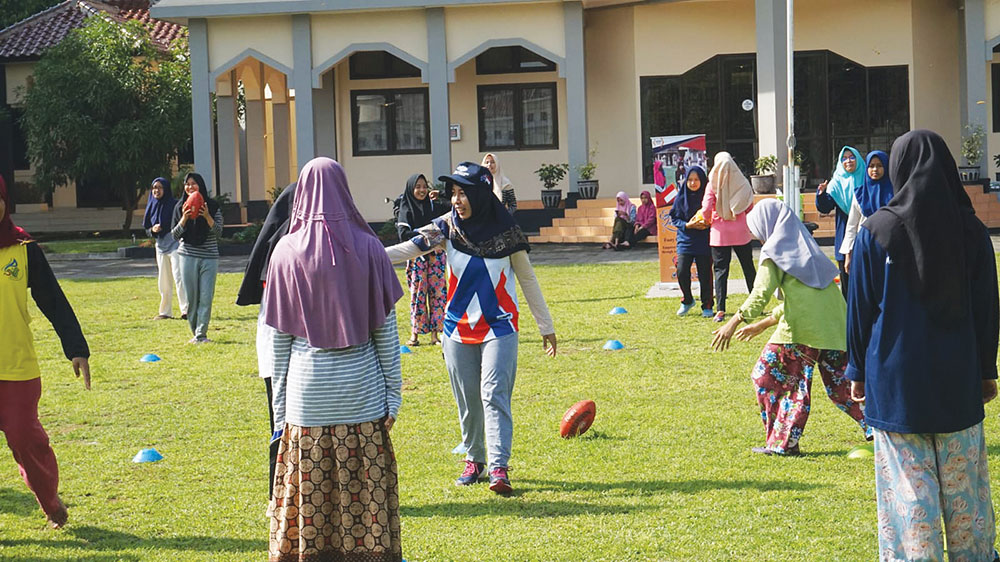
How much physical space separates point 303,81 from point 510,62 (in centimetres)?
520

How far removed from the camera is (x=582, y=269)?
20234 mm

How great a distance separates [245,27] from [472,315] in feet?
71.8

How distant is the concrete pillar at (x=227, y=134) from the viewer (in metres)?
29.1

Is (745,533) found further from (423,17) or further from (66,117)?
(66,117)

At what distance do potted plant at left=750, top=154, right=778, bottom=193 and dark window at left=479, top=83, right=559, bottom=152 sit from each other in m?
6.07

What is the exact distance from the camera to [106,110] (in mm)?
32281

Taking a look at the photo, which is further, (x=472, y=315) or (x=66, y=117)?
(x=66, y=117)

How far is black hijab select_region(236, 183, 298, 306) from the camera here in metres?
6.00

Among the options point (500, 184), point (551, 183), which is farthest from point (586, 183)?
point (500, 184)

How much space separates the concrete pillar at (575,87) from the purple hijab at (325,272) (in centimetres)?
2153

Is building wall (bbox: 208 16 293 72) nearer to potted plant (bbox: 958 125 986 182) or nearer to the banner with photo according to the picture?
the banner with photo

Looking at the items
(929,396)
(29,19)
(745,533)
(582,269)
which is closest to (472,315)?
(745,533)

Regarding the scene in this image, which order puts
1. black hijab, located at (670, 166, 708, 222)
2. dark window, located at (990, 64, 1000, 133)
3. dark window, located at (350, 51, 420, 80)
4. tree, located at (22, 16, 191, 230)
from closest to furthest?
black hijab, located at (670, 166, 708, 222)
dark window, located at (990, 64, 1000, 133)
dark window, located at (350, 51, 420, 80)
tree, located at (22, 16, 191, 230)

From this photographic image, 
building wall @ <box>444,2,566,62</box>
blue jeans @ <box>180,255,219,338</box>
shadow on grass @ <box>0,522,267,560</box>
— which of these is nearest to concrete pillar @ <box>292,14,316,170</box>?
building wall @ <box>444,2,566,62</box>
